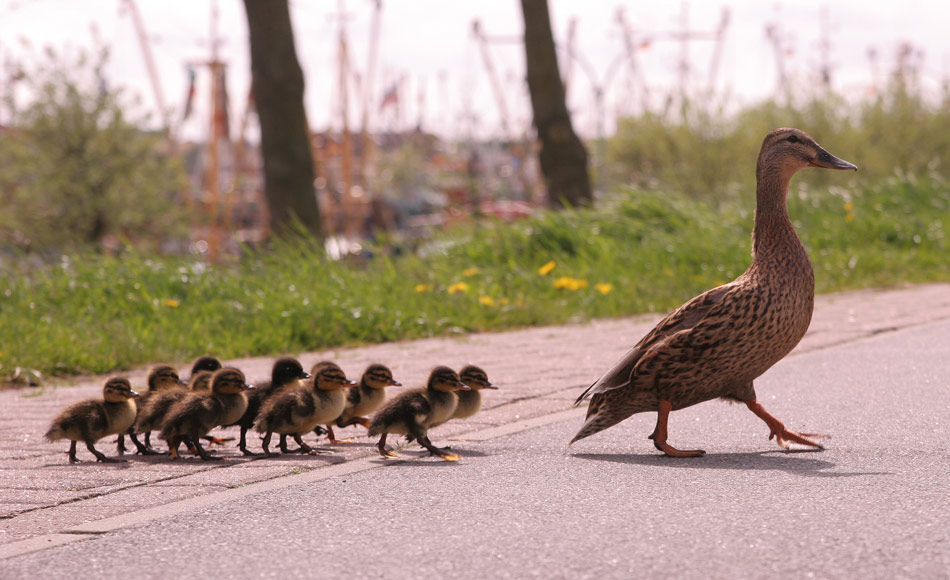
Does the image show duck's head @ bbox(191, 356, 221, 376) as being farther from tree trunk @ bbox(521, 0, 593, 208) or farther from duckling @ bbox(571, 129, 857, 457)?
tree trunk @ bbox(521, 0, 593, 208)

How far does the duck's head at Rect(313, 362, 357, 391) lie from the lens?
5.84 metres

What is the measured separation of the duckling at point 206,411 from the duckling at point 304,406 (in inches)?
5.6

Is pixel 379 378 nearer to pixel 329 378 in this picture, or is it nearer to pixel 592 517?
pixel 329 378

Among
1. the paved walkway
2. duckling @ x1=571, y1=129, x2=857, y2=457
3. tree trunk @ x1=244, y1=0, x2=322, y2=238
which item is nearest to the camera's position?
the paved walkway

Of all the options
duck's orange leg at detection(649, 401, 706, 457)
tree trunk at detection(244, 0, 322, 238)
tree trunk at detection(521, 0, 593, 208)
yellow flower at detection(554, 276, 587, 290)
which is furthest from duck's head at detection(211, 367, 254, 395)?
tree trunk at detection(521, 0, 593, 208)

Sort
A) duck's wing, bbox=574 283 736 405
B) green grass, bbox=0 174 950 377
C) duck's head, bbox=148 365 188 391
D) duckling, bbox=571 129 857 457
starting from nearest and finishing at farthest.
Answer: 1. duckling, bbox=571 129 857 457
2. duck's wing, bbox=574 283 736 405
3. duck's head, bbox=148 365 188 391
4. green grass, bbox=0 174 950 377

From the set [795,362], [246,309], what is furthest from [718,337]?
[246,309]

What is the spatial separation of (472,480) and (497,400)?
2.03m

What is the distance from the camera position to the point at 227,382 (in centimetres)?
579

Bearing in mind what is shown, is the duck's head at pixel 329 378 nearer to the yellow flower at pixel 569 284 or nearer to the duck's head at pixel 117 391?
the duck's head at pixel 117 391

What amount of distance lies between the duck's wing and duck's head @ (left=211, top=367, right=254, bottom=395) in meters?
1.61

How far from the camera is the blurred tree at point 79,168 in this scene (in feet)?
67.8

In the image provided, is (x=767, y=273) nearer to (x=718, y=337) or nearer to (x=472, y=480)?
(x=718, y=337)

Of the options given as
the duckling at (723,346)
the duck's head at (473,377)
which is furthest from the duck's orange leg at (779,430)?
the duck's head at (473,377)
